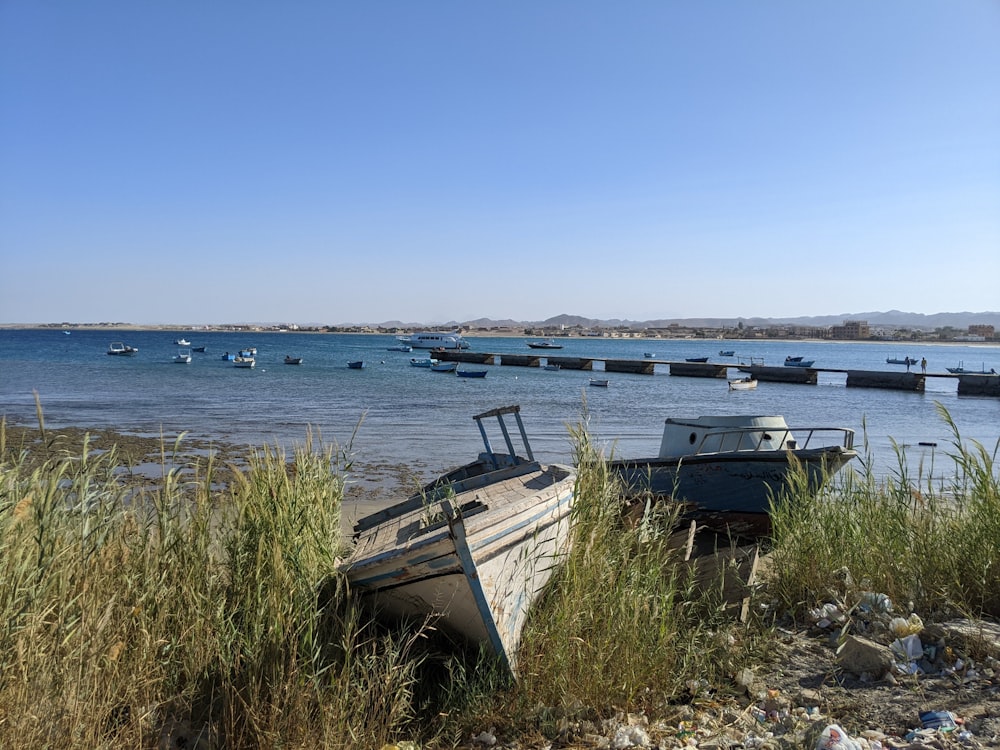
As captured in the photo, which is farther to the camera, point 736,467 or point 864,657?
point 736,467

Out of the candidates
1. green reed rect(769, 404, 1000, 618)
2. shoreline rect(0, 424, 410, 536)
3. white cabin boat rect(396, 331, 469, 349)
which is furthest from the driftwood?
white cabin boat rect(396, 331, 469, 349)

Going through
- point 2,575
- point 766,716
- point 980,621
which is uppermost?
point 2,575

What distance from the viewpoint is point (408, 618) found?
5.15 metres

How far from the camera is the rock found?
16.1 ft

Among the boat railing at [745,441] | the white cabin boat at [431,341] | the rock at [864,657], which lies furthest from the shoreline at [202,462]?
the white cabin boat at [431,341]

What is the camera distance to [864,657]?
195 inches

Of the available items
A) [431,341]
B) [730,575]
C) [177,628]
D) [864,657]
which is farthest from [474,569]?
[431,341]

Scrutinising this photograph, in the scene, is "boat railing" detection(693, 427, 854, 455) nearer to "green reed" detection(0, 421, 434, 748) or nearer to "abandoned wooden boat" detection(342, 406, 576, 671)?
"abandoned wooden boat" detection(342, 406, 576, 671)

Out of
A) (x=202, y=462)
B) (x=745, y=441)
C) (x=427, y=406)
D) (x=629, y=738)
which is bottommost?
(x=427, y=406)

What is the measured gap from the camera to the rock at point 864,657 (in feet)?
16.1

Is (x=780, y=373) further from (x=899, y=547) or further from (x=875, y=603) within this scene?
(x=875, y=603)

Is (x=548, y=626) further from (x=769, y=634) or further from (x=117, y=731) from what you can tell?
(x=117, y=731)

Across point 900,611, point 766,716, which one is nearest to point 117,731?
point 766,716

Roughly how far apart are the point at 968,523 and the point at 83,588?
6.37 metres
